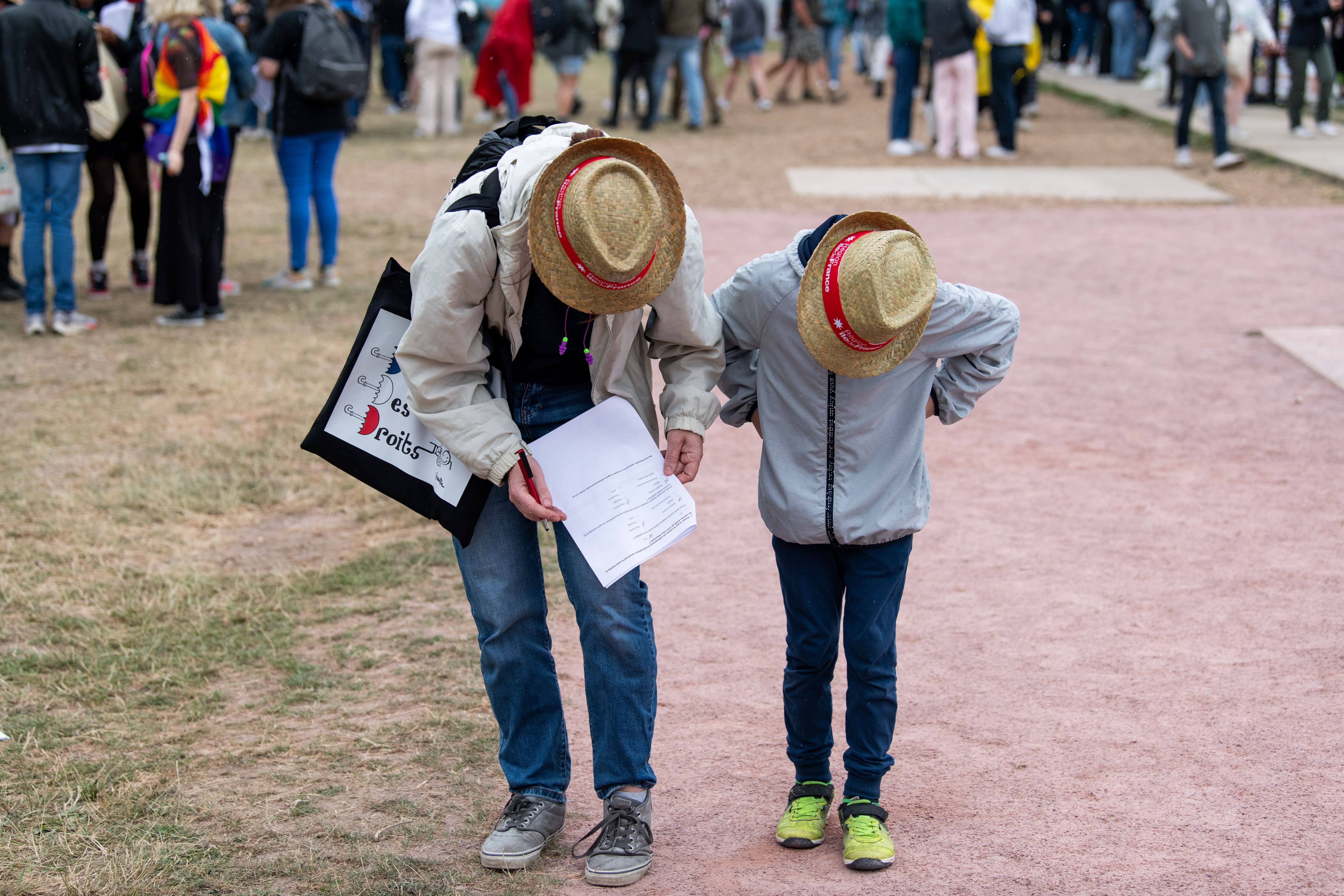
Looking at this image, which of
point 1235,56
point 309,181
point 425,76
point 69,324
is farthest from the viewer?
point 425,76

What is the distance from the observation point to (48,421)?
681cm

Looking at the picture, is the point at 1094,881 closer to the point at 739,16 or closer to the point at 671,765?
the point at 671,765

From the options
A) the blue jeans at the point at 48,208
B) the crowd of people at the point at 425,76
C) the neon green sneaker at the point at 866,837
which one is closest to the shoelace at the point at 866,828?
the neon green sneaker at the point at 866,837

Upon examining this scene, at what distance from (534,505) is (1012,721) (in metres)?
1.71

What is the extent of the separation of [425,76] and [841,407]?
14871mm

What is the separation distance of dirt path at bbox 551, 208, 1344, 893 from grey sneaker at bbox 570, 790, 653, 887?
7 cm

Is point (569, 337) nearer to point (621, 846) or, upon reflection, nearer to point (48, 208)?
point (621, 846)

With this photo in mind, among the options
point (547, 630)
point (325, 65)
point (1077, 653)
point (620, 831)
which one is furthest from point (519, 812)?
point (325, 65)

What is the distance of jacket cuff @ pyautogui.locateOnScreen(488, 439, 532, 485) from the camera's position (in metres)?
2.93

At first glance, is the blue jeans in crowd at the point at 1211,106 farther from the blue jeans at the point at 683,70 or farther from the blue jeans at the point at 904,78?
the blue jeans at the point at 683,70

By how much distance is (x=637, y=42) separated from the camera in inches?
632

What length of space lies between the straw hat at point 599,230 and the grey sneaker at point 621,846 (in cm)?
119

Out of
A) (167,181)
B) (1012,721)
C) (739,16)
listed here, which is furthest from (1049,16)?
(1012,721)

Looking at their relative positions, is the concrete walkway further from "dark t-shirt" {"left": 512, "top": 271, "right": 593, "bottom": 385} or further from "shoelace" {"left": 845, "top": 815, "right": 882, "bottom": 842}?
"dark t-shirt" {"left": 512, "top": 271, "right": 593, "bottom": 385}
